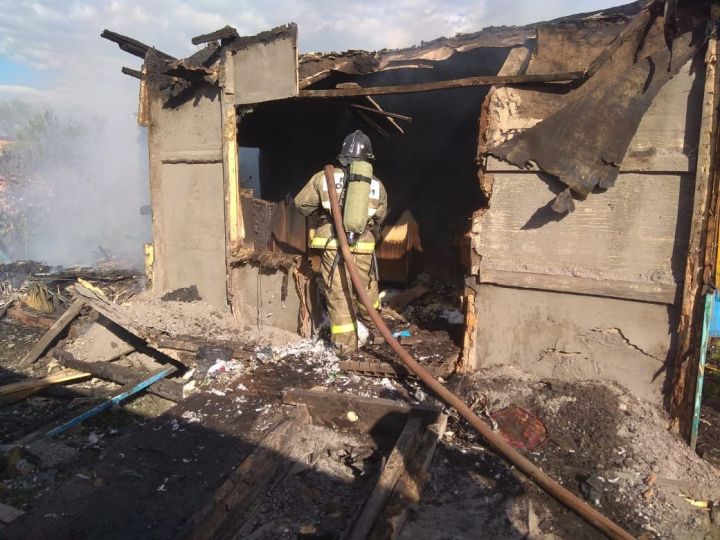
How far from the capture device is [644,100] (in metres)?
3.63

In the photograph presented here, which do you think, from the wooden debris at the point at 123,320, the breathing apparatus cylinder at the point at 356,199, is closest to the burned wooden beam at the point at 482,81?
the breathing apparatus cylinder at the point at 356,199

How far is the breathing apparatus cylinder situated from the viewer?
488cm

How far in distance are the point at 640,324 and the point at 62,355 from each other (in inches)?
240

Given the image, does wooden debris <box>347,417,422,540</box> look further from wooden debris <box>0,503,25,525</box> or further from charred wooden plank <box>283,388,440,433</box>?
wooden debris <box>0,503,25,525</box>

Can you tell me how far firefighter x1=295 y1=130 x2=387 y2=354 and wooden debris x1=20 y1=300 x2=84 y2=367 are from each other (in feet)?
11.7

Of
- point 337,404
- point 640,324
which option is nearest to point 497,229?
point 640,324

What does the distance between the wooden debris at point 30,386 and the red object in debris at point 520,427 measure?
4.50 metres

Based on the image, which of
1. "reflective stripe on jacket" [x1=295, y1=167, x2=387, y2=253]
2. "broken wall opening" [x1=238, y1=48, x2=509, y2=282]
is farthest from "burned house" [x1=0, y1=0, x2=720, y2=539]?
"broken wall opening" [x1=238, y1=48, x2=509, y2=282]

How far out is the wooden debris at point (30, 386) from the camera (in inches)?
191

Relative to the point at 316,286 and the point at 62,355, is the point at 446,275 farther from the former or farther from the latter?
the point at 62,355

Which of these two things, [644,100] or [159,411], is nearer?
[644,100]

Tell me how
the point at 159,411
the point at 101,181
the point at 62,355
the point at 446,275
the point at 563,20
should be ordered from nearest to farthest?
1. the point at 563,20
2. the point at 159,411
3. the point at 62,355
4. the point at 446,275
5. the point at 101,181

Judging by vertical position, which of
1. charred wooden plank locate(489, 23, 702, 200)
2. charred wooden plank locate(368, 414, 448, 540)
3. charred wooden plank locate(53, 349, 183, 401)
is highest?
charred wooden plank locate(489, 23, 702, 200)

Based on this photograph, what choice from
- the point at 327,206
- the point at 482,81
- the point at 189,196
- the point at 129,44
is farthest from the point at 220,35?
the point at 482,81
